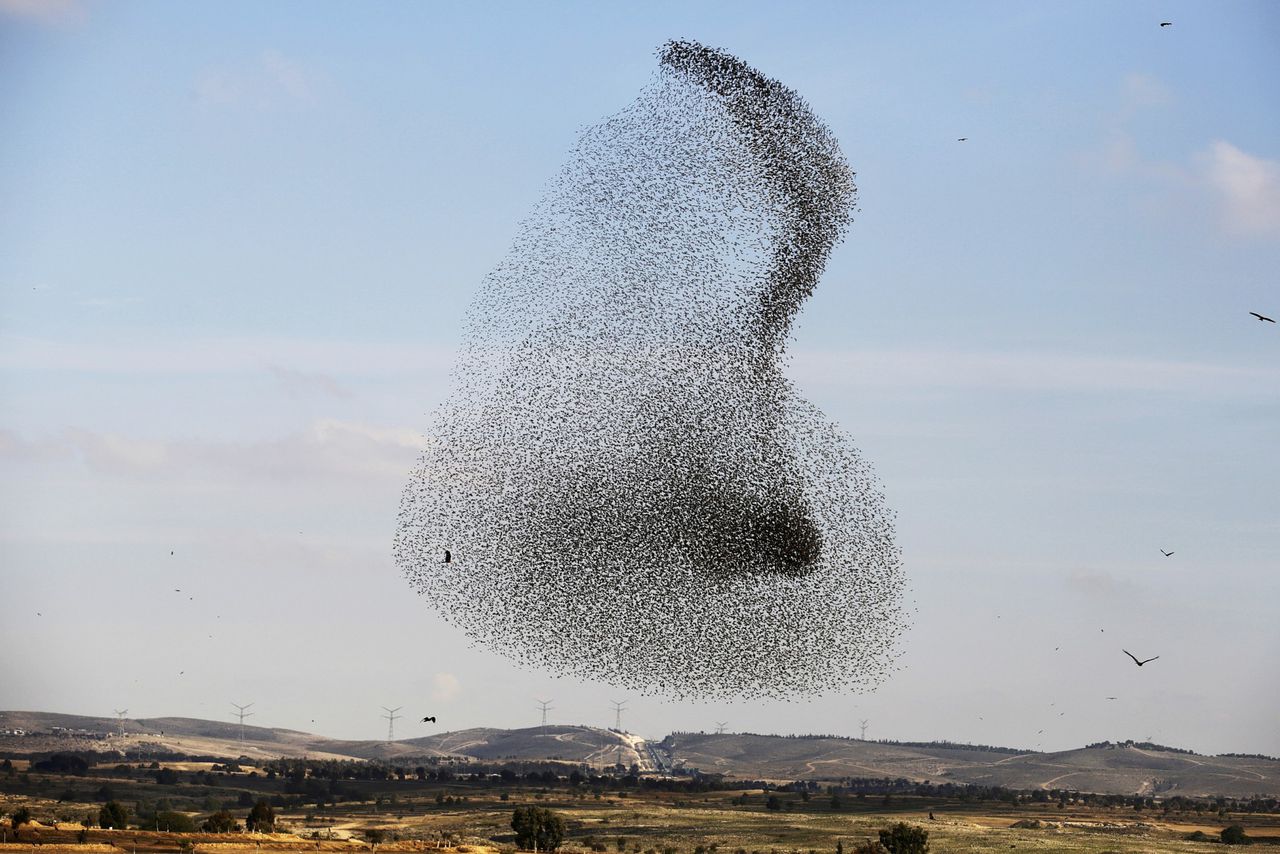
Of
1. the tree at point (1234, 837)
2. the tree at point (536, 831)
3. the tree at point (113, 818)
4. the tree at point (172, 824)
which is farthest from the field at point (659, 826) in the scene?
the tree at point (172, 824)

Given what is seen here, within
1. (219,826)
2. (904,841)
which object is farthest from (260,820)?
(904,841)

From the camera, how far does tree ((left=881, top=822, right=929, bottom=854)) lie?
112000 mm

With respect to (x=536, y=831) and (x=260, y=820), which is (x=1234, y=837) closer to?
(x=536, y=831)

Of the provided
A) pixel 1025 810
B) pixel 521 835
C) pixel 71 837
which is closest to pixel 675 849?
pixel 521 835

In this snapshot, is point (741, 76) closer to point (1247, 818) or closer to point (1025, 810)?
point (1025, 810)

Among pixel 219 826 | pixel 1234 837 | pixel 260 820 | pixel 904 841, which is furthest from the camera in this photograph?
pixel 1234 837

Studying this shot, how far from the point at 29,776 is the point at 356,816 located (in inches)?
2522

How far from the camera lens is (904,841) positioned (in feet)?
371

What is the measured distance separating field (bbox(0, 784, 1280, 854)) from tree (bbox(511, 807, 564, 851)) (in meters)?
2.00

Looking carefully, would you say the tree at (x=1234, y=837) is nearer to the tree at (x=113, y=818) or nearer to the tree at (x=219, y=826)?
the tree at (x=219, y=826)

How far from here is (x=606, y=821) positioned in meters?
150

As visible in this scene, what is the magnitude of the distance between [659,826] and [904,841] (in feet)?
130

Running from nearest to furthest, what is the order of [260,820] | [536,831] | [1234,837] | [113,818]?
[113,818], [536,831], [260,820], [1234,837]

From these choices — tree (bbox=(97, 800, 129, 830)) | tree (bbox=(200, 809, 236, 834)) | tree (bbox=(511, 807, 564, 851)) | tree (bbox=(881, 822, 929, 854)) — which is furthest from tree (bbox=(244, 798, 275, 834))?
tree (bbox=(881, 822, 929, 854))
